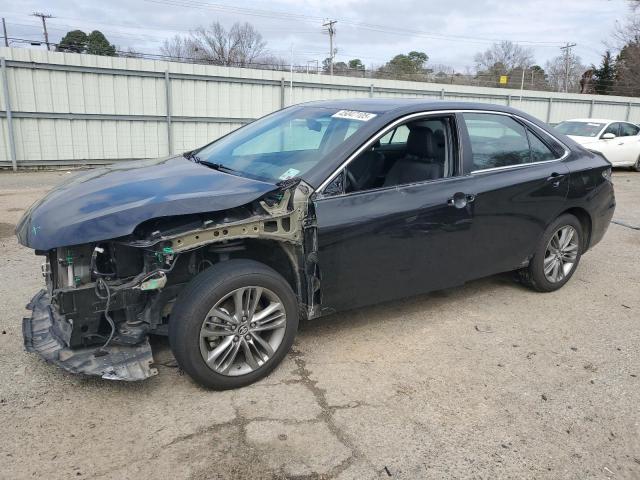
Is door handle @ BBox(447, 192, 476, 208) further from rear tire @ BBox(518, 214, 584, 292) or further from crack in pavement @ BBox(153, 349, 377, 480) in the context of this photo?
crack in pavement @ BBox(153, 349, 377, 480)

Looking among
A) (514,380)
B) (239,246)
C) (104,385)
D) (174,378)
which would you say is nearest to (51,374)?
(104,385)

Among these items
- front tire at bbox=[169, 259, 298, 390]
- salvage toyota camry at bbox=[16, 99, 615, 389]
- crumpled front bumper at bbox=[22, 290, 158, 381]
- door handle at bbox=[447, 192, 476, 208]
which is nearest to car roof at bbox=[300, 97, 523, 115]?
salvage toyota camry at bbox=[16, 99, 615, 389]

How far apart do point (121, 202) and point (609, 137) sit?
47.2ft

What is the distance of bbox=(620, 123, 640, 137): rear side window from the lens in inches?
582

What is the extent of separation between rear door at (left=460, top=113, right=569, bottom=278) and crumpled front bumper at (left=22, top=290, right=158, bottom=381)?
2536mm

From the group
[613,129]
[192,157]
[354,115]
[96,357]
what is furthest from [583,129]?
[96,357]

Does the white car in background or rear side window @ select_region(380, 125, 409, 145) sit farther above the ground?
rear side window @ select_region(380, 125, 409, 145)

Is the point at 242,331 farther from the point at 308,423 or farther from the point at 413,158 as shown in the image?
the point at 413,158

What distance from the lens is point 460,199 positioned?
392 centimetres

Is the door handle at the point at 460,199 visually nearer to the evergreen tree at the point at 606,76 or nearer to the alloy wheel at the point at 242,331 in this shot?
the alloy wheel at the point at 242,331

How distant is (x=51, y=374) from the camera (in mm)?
3242

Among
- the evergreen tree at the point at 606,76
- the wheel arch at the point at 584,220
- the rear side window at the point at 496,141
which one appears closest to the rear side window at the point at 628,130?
the wheel arch at the point at 584,220

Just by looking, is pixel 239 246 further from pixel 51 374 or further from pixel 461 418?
pixel 461 418

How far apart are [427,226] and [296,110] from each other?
5.17ft
